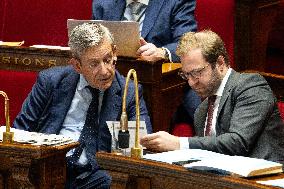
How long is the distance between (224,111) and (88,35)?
0.55 m

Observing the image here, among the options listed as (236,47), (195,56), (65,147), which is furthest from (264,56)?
(65,147)

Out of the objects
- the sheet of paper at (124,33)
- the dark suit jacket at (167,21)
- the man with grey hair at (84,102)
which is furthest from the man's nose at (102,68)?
the dark suit jacket at (167,21)

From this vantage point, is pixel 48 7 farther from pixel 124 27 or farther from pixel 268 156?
pixel 268 156

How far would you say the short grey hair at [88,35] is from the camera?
2.59 meters

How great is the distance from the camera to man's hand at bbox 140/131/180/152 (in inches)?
89.4

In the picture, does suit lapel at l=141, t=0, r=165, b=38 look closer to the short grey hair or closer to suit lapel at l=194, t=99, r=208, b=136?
the short grey hair

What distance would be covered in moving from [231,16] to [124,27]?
682mm

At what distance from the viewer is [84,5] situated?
11.9ft

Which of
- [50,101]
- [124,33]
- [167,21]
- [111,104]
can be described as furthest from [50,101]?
[167,21]

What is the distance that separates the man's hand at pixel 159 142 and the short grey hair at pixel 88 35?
0.47 m

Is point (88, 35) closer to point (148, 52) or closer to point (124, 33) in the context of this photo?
point (124, 33)

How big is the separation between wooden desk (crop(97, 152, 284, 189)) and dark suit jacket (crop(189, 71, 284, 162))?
1.00ft

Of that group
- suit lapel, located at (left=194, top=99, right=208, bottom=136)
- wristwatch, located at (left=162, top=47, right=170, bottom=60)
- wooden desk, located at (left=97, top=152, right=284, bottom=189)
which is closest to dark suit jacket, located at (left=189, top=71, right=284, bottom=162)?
suit lapel, located at (left=194, top=99, right=208, bottom=136)

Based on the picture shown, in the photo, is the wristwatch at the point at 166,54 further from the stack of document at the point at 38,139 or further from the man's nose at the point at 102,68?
the stack of document at the point at 38,139
